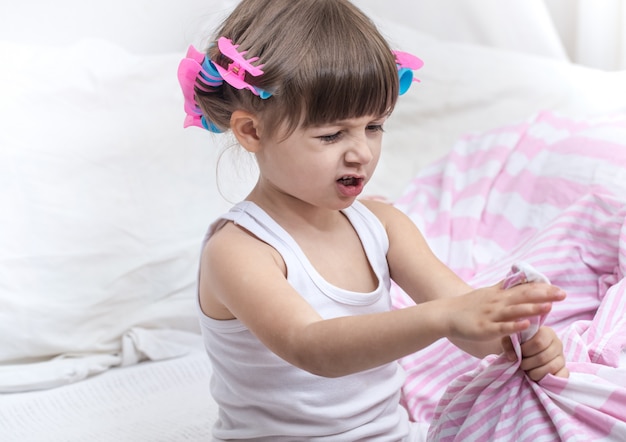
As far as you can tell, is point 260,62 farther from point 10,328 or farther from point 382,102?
point 10,328

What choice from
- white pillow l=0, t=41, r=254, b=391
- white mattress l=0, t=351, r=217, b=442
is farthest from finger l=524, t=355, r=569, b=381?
white pillow l=0, t=41, r=254, b=391

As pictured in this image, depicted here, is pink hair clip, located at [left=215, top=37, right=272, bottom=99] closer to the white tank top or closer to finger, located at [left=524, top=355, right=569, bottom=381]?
the white tank top

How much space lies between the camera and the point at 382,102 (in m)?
1.02

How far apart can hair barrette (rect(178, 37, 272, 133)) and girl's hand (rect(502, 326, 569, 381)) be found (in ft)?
1.25

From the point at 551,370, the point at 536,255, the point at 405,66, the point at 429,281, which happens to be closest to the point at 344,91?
the point at 405,66

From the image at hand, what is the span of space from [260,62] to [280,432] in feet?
1.38

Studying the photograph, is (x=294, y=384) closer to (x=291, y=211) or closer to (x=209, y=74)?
(x=291, y=211)

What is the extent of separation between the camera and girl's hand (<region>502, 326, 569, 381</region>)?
0.95 metres

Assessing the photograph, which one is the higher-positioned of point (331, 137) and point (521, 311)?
point (331, 137)

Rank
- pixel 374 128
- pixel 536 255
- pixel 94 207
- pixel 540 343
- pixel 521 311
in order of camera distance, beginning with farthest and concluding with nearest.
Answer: pixel 94 207, pixel 536 255, pixel 374 128, pixel 540 343, pixel 521 311

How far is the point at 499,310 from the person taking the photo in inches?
30.9

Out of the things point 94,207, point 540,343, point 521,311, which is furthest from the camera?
point 94,207

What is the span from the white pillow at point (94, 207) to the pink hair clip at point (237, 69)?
669mm

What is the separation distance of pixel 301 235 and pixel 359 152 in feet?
0.47
